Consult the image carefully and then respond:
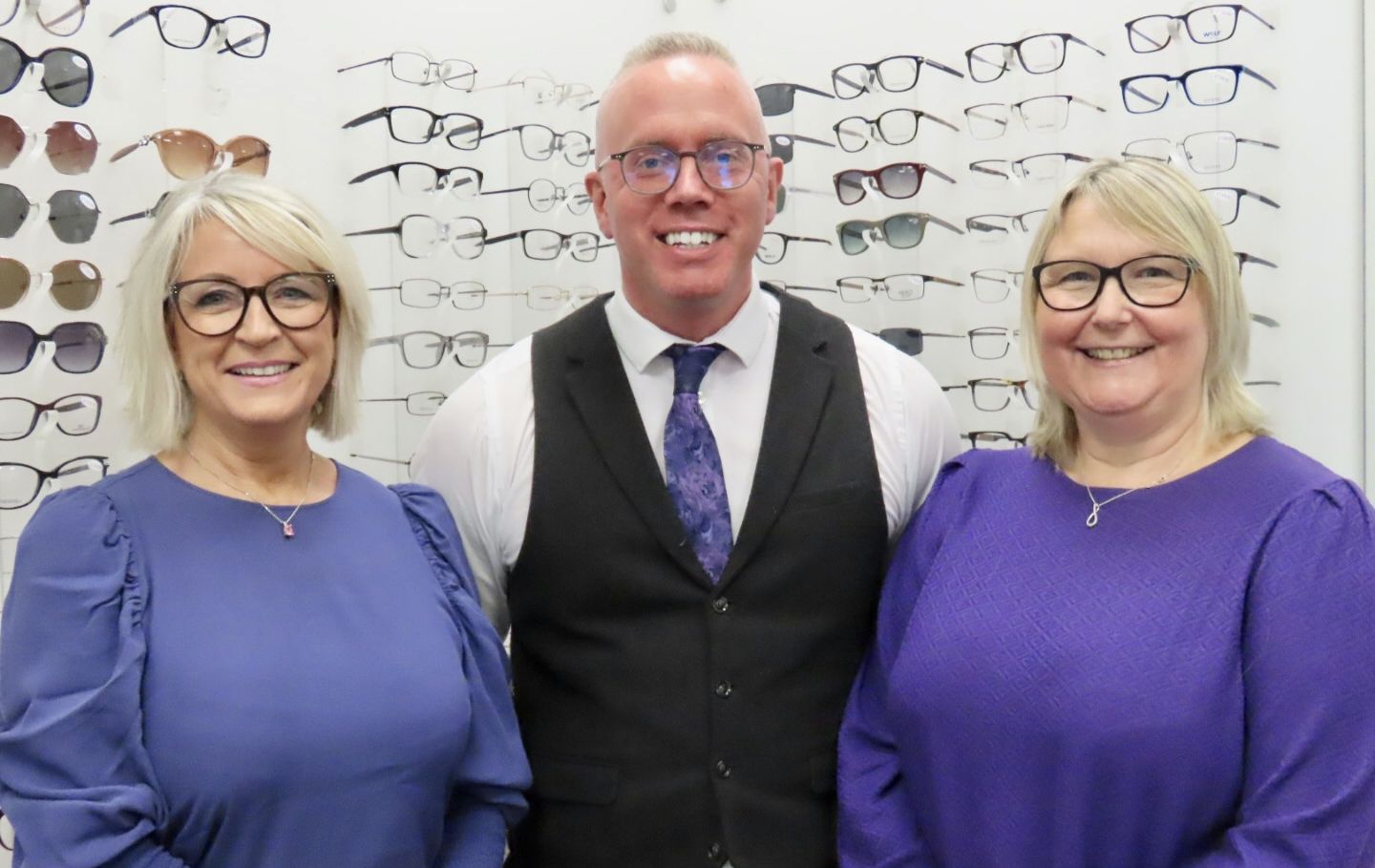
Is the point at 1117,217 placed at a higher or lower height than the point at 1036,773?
higher

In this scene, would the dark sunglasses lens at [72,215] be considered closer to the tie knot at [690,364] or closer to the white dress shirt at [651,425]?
the white dress shirt at [651,425]

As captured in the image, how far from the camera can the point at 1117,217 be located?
1443mm

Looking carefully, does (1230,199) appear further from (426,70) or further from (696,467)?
(426,70)

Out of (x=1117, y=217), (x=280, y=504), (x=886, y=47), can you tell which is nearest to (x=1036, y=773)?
(x=1117, y=217)

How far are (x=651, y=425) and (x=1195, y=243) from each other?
2.48ft

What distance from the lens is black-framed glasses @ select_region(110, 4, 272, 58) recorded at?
83.3 inches

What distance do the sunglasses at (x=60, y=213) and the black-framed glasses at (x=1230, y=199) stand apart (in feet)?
6.85

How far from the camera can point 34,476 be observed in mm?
1997

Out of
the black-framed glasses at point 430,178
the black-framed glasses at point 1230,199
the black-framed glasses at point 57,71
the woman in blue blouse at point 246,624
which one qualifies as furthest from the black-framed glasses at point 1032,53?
the black-framed glasses at point 57,71

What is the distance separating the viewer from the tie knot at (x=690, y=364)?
1.76 m

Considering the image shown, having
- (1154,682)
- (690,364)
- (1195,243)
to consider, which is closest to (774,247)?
(690,364)

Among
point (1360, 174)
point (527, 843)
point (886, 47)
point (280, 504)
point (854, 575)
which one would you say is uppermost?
point (886, 47)

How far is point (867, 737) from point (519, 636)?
0.51 m

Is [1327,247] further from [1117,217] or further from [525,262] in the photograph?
[525,262]
